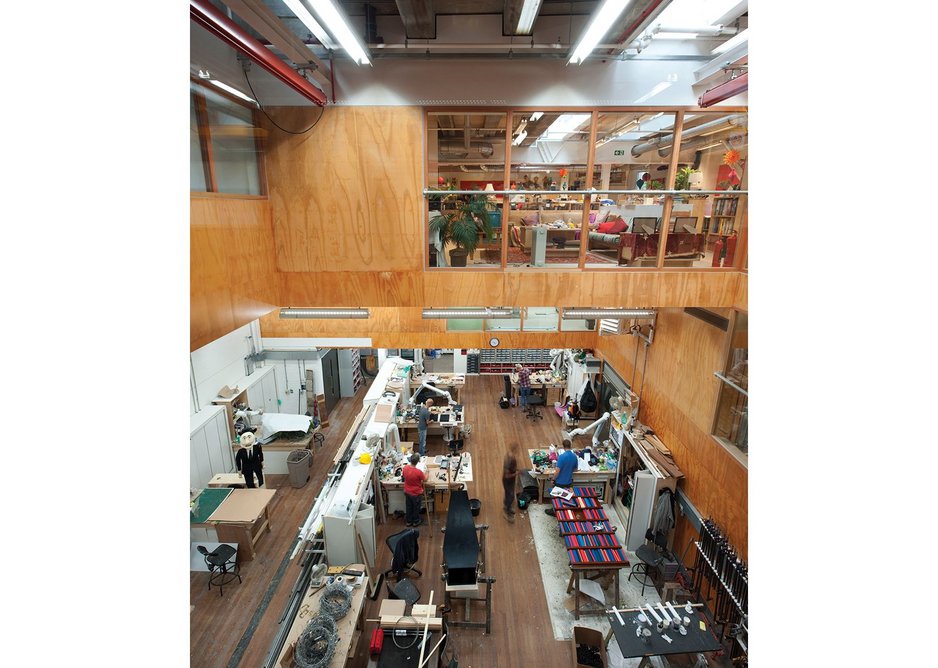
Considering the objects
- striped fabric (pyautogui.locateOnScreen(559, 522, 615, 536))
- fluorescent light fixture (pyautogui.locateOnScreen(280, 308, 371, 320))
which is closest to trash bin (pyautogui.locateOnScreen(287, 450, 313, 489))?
fluorescent light fixture (pyautogui.locateOnScreen(280, 308, 371, 320))

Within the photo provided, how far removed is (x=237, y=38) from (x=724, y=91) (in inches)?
180

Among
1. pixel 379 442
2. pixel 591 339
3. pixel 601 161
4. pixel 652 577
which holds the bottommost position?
pixel 652 577

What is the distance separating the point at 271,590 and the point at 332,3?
283 inches

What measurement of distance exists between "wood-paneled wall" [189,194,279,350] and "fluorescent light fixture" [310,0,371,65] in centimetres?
179

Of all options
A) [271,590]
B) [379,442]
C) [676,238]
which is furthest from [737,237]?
[271,590]

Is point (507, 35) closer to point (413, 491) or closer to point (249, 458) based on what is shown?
point (413, 491)

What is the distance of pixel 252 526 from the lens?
6.73m

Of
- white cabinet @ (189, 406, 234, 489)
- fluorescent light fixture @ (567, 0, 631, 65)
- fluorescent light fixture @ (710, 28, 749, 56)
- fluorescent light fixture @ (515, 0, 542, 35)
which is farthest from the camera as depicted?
white cabinet @ (189, 406, 234, 489)

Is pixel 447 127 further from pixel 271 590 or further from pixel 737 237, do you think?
pixel 271 590

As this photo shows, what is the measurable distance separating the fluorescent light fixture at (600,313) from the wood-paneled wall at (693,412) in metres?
0.64

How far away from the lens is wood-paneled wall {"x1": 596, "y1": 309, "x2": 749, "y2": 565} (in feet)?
18.1

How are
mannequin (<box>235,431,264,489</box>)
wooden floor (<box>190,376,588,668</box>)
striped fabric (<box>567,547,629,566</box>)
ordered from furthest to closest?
mannequin (<box>235,431,264,489</box>)
striped fabric (<box>567,547,629,566</box>)
wooden floor (<box>190,376,588,668</box>)

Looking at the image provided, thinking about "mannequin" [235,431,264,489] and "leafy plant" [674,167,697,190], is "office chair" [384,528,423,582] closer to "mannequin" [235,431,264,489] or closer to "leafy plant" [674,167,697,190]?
"mannequin" [235,431,264,489]
